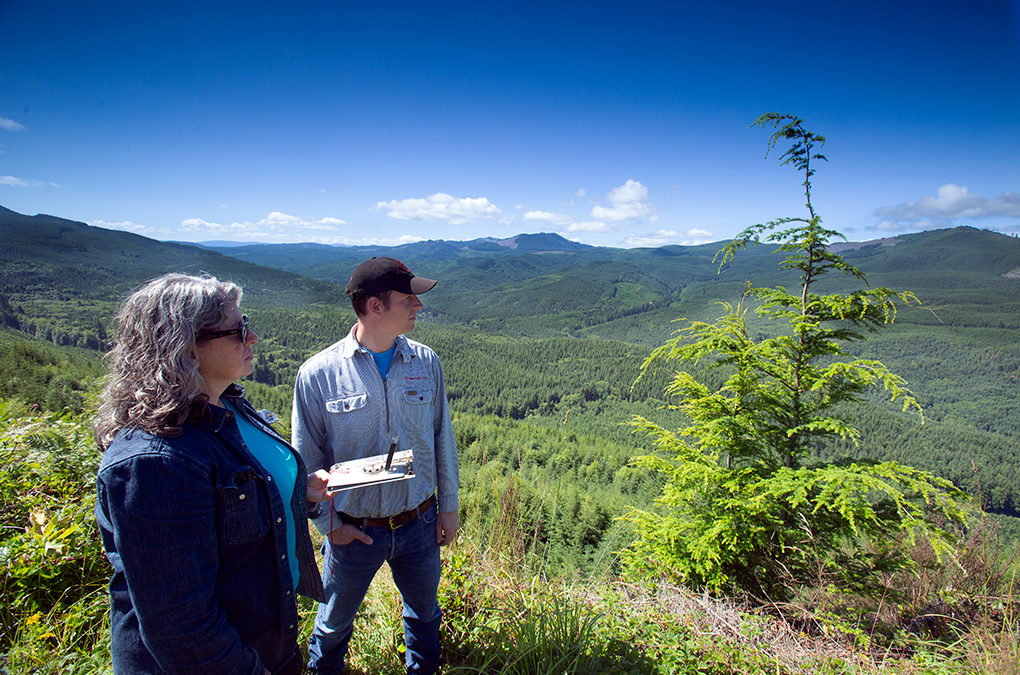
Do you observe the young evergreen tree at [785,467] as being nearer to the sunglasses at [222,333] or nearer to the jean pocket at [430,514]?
the jean pocket at [430,514]

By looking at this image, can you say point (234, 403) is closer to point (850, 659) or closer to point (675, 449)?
point (850, 659)

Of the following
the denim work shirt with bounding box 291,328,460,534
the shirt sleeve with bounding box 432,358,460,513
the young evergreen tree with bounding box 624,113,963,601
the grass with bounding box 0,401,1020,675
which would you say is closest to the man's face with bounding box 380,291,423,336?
the denim work shirt with bounding box 291,328,460,534

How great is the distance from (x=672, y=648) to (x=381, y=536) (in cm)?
173

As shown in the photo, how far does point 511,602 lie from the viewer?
2.57 metres

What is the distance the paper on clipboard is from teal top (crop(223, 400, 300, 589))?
15cm

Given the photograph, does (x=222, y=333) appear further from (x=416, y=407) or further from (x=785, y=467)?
(x=785, y=467)

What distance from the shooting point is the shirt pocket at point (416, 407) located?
2.20 m

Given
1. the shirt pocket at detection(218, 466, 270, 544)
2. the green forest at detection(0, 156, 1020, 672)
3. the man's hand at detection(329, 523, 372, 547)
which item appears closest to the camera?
the shirt pocket at detection(218, 466, 270, 544)

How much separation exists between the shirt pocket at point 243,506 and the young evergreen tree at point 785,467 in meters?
4.70

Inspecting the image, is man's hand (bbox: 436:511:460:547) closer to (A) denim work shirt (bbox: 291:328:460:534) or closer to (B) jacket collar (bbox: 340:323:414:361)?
(A) denim work shirt (bbox: 291:328:460:534)

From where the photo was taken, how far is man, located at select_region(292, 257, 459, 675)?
2066 millimetres

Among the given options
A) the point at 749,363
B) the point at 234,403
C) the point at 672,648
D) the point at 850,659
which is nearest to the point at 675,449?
the point at 749,363

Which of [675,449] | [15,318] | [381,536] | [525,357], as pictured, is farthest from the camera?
[525,357]

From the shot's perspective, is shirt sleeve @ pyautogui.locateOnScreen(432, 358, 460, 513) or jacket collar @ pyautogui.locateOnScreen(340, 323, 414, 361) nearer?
jacket collar @ pyautogui.locateOnScreen(340, 323, 414, 361)
